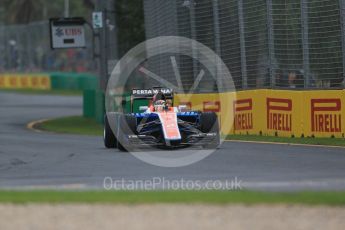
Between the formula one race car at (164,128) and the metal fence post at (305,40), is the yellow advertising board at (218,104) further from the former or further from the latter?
the formula one race car at (164,128)

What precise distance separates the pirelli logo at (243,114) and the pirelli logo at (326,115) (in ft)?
7.74

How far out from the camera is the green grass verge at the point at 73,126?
26188 millimetres

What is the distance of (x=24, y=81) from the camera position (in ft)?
209

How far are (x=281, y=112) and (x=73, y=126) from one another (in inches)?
389

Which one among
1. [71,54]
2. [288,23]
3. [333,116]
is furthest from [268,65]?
[71,54]

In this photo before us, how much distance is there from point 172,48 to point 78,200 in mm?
16908

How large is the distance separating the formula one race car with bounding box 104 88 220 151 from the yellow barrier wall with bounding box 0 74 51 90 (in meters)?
43.7

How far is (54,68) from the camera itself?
2388 inches

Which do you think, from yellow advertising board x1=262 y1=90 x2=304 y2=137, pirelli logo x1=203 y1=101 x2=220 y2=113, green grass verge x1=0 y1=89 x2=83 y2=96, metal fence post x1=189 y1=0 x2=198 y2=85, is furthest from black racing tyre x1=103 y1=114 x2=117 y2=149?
green grass verge x1=0 y1=89 x2=83 y2=96

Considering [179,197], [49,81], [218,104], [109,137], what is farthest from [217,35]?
[49,81]

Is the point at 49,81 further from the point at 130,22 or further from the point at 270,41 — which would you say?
the point at 270,41

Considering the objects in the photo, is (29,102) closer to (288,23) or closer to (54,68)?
(54,68)

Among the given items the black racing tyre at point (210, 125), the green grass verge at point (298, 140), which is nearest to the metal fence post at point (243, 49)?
the green grass verge at point (298, 140)

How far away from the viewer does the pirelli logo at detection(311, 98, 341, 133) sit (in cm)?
1885
